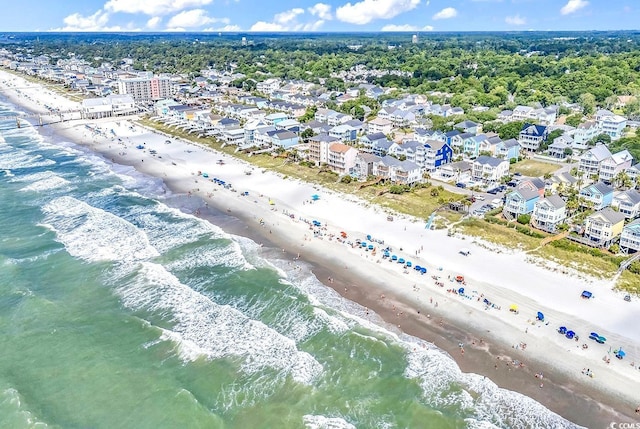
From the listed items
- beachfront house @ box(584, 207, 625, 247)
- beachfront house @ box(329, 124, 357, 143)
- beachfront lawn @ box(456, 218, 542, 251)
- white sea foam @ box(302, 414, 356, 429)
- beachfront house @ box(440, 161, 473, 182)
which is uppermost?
beachfront house @ box(329, 124, 357, 143)

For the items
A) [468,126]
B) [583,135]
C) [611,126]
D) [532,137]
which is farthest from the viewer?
[468,126]

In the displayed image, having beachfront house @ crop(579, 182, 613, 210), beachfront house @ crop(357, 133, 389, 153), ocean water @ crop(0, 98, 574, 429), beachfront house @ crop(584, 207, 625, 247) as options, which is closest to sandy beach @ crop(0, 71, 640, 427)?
ocean water @ crop(0, 98, 574, 429)

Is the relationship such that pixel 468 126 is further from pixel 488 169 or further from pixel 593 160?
pixel 593 160

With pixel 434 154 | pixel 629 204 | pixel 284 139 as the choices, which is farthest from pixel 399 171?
pixel 629 204

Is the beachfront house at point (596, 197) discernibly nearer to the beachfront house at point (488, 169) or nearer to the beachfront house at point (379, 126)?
the beachfront house at point (488, 169)

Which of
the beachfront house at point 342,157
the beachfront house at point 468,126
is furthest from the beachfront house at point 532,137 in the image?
the beachfront house at point 342,157

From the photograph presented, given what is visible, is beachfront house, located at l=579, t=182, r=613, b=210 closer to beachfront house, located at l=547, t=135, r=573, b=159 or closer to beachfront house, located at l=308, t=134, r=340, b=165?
beachfront house, located at l=547, t=135, r=573, b=159

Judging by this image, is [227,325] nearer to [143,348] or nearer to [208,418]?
[143,348]
